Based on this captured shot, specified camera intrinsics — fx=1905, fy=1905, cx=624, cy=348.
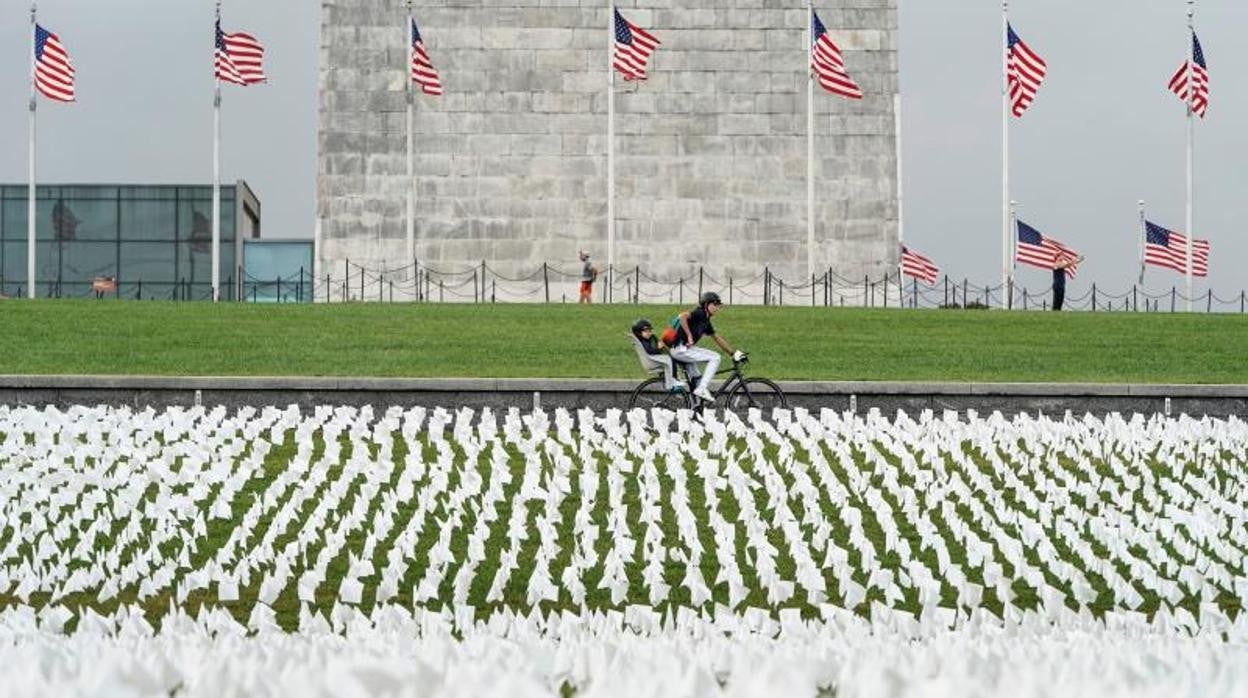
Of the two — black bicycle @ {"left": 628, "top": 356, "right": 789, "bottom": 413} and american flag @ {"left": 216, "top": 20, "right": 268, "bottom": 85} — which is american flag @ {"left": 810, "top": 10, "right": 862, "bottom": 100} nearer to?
american flag @ {"left": 216, "top": 20, "right": 268, "bottom": 85}

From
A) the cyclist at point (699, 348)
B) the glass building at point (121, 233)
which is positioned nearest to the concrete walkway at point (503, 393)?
the cyclist at point (699, 348)

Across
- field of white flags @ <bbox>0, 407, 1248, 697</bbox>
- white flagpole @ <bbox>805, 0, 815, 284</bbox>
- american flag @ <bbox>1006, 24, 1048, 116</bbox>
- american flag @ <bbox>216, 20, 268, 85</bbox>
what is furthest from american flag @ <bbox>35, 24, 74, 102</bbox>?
field of white flags @ <bbox>0, 407, 1248, 697</bbox>

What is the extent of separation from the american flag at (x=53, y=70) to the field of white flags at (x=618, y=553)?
2143 centimetres

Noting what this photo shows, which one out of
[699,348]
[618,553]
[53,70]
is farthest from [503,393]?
[53,70]

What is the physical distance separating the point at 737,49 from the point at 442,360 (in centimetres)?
2319

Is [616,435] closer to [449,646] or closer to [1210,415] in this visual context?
[1210,415]

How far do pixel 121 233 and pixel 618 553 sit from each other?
45.0m

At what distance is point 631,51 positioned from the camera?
37344mm

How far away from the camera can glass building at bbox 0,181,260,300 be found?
52.4 m

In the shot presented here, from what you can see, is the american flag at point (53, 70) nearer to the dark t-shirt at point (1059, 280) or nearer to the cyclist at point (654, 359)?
the dark t-shirt at point (1059, 280)

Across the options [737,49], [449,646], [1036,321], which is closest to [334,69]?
[737,49]

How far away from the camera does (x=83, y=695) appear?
3639mm

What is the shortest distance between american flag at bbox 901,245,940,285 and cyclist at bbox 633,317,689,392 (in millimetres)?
25143

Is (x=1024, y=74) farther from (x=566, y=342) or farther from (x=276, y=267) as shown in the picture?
(x=276, y=267)
